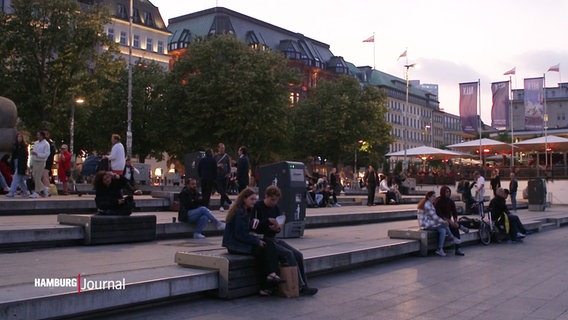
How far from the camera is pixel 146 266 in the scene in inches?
313

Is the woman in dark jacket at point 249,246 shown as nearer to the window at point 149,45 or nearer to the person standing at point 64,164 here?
the person standing at point 64,164

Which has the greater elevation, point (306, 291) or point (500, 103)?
point (500, 103)

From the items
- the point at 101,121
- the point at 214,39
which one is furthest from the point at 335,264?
the point at 101,121

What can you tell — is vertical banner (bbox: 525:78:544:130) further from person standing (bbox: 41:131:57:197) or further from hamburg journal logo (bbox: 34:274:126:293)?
hamburg journal logo (bbox: 34:274:126:293)

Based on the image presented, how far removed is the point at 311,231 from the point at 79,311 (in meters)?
9.60

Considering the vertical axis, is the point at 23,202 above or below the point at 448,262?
above

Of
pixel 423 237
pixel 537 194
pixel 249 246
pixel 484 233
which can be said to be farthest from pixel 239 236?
pixel 537 194

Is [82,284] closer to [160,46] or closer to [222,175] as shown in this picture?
[222,175]

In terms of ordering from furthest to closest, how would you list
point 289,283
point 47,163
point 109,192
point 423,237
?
point 47,163, point 423,237, point 109,192, point 289,283

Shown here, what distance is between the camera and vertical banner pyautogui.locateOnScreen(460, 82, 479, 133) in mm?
47625

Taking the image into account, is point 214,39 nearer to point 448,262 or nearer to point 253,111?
point 253,111

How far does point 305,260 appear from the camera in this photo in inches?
344

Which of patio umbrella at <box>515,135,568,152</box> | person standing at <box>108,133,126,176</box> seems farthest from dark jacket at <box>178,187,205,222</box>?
patio umbrella at <box>515,135,568,152</box>

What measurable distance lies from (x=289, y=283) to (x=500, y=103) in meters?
44.1
